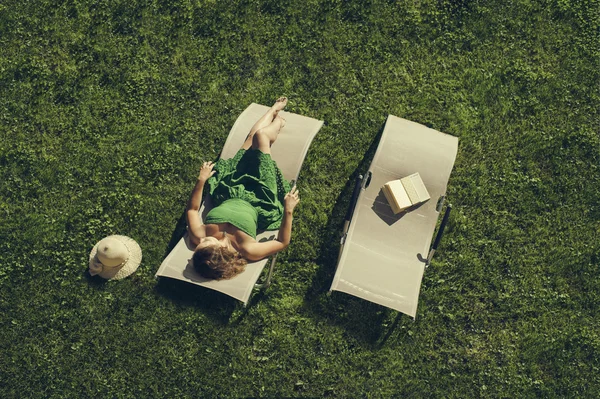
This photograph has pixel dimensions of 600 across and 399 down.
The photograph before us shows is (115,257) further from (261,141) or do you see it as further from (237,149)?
(261,141)

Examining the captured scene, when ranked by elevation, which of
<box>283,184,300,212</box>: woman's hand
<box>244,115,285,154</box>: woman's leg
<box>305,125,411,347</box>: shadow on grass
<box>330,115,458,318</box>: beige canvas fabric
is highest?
<box>244,115,285,154</box>: woman's leg

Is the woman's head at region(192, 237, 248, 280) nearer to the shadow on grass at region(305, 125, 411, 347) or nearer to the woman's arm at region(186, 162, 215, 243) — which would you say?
the woman's arm at region(186, 162, 215, 243)

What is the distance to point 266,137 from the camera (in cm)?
769

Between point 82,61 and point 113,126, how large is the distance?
4.12 ft

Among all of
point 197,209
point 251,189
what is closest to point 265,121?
point 251,189

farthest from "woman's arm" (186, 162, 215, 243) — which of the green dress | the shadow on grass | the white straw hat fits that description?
the shadow on grass

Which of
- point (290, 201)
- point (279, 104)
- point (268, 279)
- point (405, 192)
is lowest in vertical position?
point (268, 279)

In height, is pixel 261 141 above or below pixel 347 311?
above

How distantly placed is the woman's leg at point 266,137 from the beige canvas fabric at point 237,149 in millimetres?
169

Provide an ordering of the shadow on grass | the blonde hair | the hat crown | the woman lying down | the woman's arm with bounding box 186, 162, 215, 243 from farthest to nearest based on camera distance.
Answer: the shadow on grass
the hat crown
the woman's arm with bounding box 186, 162, 215, 243
the woman lying down
the blonde hair

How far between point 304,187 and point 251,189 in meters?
1.44

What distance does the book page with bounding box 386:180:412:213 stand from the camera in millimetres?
7719

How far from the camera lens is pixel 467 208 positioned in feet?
28.3

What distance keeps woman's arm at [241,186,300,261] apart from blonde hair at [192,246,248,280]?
17 centimetres
